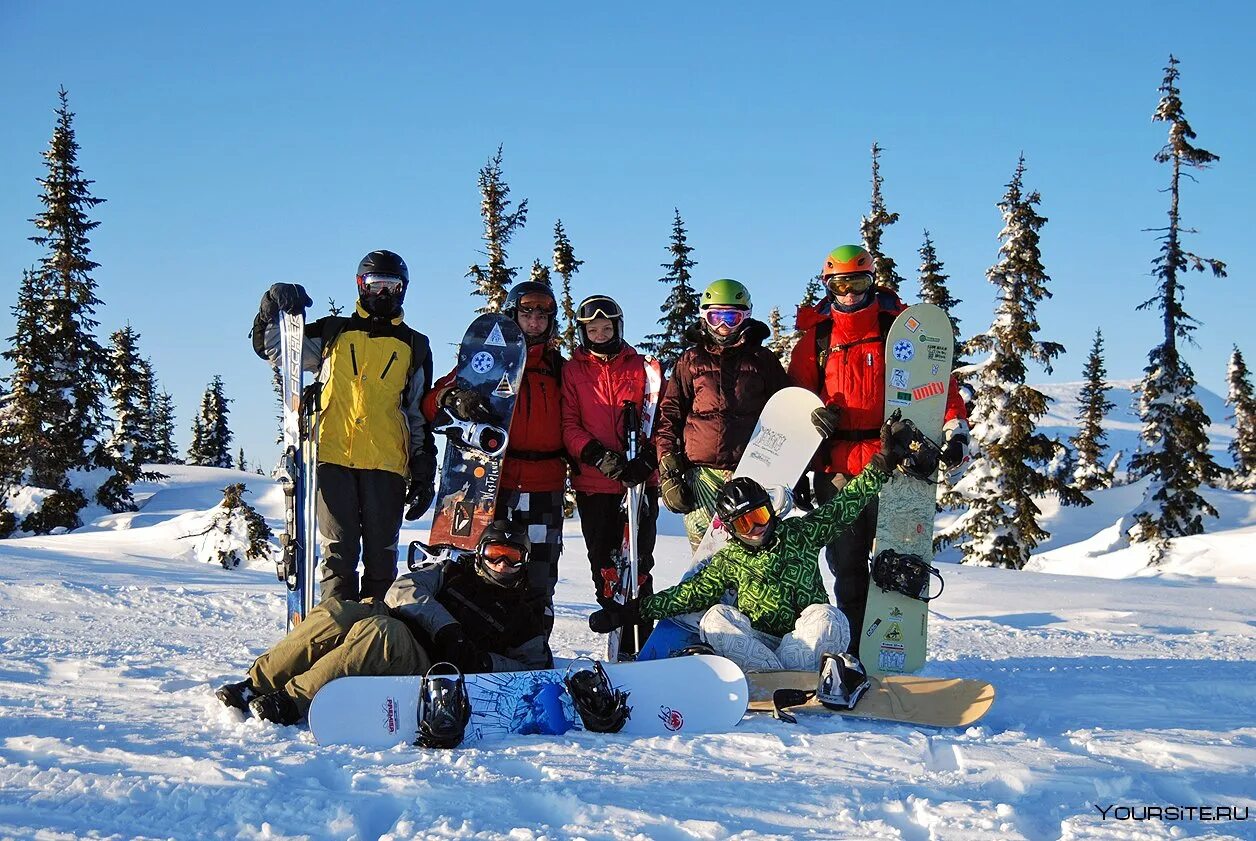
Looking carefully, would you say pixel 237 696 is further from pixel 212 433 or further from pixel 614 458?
pixel 212 433

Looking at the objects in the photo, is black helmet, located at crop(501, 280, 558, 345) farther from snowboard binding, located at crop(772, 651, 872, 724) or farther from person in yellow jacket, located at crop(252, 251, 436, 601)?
snowboard binding, located at crop(772, 651, 872, 724)

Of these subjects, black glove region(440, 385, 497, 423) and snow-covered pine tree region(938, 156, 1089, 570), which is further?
snow-covered pine tree region(938, 156, 1089, 570)

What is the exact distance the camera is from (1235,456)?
4331cm

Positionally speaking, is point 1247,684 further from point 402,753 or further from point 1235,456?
point 1235,456

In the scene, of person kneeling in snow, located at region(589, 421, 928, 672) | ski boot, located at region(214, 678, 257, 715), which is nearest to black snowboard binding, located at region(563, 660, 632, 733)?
person kneeling in snow, located at region(589, 421, 928, 672)

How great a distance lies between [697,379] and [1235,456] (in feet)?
153

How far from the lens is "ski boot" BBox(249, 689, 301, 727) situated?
3.90 metres

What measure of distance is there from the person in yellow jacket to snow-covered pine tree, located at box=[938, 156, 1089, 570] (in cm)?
1783

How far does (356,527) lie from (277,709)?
5.38 feet

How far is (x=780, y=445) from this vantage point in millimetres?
5457

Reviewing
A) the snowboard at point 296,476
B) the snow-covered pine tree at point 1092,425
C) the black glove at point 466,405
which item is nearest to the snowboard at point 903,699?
the black glove at point 466,405

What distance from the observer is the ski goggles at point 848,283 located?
5.70 metres

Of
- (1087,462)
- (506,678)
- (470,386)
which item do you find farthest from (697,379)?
(1087,462)

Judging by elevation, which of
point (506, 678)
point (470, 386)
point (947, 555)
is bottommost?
point (947, 555)
